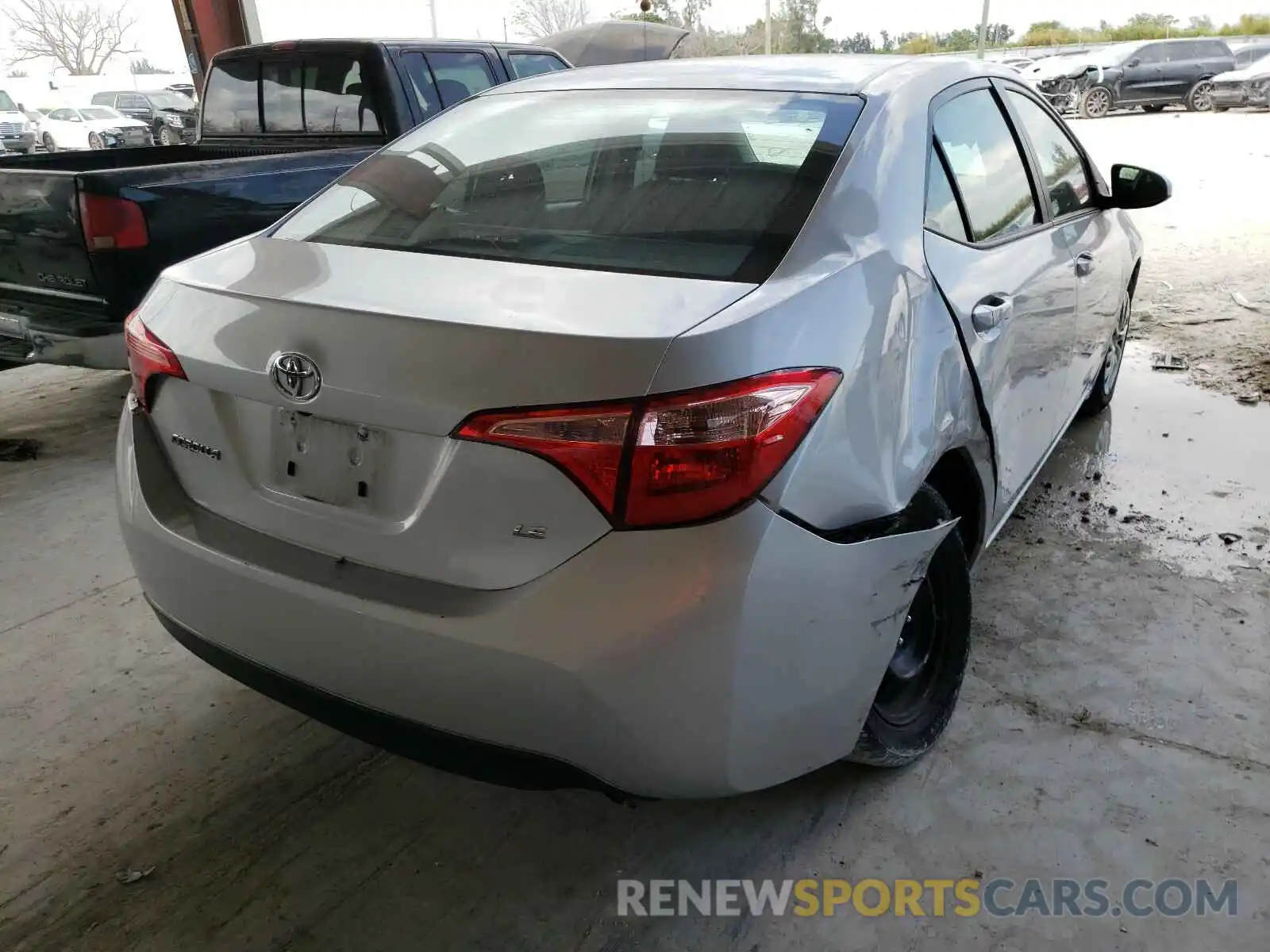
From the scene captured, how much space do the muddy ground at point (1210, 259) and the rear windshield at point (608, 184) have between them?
143 inches

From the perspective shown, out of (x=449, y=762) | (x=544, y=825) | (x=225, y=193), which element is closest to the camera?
(x=449, y=762)

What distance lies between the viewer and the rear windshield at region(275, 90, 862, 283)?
5.82 feet

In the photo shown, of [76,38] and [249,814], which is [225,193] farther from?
[76,38]

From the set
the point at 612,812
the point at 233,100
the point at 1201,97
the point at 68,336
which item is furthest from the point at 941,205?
the point at 1201,97

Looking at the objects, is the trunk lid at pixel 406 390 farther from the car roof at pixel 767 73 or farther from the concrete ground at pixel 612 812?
the car roof at pixel 767 73

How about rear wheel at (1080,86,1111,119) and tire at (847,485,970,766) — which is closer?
tire at (847,485,970,766)

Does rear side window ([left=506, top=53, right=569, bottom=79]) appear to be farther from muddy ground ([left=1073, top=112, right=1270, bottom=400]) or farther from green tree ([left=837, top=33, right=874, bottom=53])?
green tree ([left=837, top=33, right=874, bottom=53])

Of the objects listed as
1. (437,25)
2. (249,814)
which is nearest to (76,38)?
(437,25)

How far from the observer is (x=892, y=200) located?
1.89 metres

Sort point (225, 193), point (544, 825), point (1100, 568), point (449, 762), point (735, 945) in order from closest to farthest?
point (449, 762) < point (735, 945) < point (544, 825) < point (1100, 568) < point (225, 193)

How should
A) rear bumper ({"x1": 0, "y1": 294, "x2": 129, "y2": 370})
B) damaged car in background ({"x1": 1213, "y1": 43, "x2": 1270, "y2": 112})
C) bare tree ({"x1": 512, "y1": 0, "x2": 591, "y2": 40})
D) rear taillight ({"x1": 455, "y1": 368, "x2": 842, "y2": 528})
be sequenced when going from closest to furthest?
rear taillight ({"x1": 455, "y1": 368, "x2": 842, "y2": 528}), rear bumper ({"x1": 0, "y1": 294, "x2": 129, "y2": 370}), damaged car in background ({"x1": 1213, "y1": 43, "x2": 1270, "y2": 112}), bare tree ({"x1": 512, "y1": 0, "x2": 591, "y2": 40})

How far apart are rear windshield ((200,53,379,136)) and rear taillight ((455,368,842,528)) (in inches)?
167

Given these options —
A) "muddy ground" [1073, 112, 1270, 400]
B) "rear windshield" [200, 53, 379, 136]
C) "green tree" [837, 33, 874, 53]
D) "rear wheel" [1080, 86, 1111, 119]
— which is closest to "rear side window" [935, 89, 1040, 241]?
"muddy ground" [1073, 112, 1270, 400]

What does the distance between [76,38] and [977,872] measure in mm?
49524
